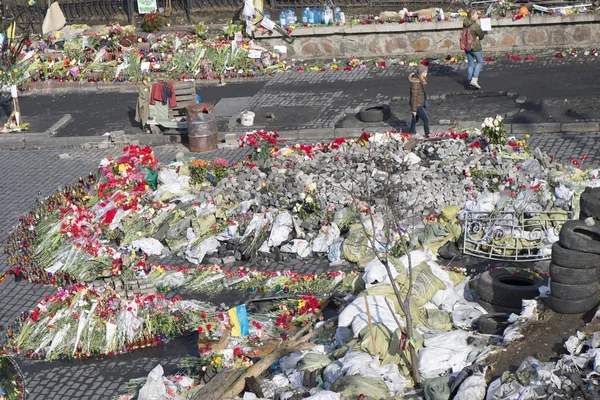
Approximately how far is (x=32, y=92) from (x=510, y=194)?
16.1 meters

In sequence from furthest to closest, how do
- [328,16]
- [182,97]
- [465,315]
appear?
[328,16], [182,97], [465,315]

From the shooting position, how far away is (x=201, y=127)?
1969 centimetres

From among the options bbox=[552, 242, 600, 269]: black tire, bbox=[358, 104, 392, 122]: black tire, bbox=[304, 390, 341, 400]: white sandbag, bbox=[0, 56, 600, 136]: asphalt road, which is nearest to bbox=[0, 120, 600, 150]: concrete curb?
bbox=[358, 104, 392, 122]: black tire

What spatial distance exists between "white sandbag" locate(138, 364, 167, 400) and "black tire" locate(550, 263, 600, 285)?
184 inches

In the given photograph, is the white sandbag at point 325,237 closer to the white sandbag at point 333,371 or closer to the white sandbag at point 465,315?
the white sandbag at point 465,315

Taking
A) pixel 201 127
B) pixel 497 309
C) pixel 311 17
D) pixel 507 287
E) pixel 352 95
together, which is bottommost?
pixel 497 309

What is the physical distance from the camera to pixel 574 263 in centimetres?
1095

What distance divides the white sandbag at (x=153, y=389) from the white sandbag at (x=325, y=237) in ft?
14.4

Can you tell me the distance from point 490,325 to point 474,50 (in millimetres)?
11542

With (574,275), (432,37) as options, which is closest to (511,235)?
(574,275)

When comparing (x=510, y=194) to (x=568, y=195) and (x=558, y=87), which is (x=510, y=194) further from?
(x=558, y=87)

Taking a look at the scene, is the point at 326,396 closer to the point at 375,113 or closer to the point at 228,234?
the point at 228,234

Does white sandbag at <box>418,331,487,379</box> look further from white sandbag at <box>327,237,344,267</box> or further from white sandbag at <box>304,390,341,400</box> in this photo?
white sandbag at <box>327,237,344,267</box>

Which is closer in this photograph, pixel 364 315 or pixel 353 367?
pixel 353 367
